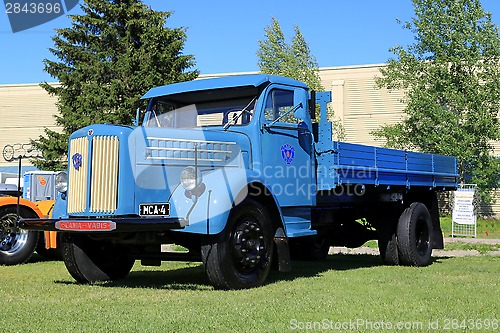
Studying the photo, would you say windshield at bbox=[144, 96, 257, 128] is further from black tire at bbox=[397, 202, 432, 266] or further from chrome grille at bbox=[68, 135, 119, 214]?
black tire at bbox=[397, 202, 432, 266]

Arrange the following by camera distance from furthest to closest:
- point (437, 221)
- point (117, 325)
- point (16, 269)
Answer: point (437, 221)
point (16, 269)
point (117, 325)

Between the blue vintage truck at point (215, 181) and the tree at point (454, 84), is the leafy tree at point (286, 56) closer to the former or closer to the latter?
the tree at point (454, 84)

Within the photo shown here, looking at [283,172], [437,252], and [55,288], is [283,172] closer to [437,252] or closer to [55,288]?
[55,288]

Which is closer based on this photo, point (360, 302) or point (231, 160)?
point (360, 302)

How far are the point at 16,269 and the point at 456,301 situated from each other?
717cm

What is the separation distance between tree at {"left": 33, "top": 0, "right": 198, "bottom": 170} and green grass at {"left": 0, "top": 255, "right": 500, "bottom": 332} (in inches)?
646

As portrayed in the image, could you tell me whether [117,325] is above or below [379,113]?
below

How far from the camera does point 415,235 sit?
38.3 feet

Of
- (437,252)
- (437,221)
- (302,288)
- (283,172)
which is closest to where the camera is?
(302,288)

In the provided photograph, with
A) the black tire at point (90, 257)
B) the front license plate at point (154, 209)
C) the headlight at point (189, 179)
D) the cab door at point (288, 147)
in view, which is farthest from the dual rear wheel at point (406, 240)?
the front license plate at point (154, 209)

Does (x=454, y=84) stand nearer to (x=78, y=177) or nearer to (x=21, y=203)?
(x=21, y=203)

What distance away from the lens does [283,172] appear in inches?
350

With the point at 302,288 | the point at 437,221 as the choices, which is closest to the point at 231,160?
the point at 302,288

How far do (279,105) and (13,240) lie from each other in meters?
5.87
